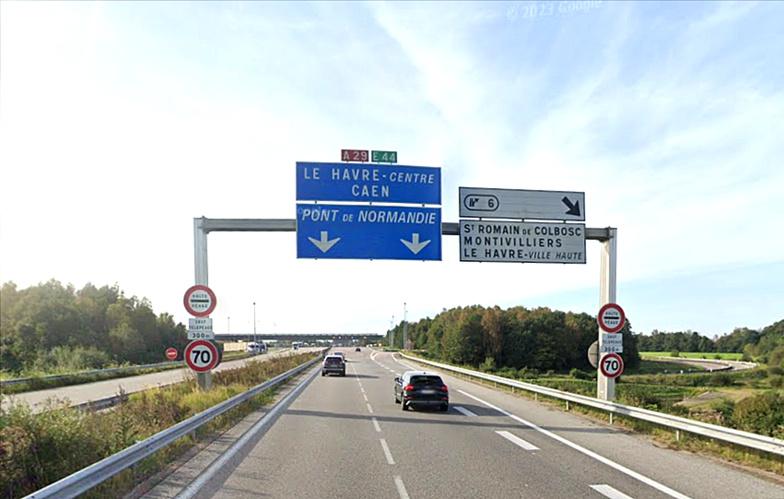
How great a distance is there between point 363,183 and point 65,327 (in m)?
10.4

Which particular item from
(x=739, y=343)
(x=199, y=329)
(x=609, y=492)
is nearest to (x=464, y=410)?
(x=199, y=329)

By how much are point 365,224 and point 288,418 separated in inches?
253

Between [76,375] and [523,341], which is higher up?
[76,375]

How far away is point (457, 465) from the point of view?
9.48m

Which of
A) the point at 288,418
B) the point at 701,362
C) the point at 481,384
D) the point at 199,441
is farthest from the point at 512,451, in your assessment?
the point at 701,362

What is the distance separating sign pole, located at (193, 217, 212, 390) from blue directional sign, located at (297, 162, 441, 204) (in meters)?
3.46

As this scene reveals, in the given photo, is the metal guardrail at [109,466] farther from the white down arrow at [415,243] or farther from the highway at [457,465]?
the white down arrow at [415,243]

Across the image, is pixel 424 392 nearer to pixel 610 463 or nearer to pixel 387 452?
pixel 387 452

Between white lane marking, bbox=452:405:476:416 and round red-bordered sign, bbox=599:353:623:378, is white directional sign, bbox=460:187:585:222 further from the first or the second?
white lane marking, bbox=452:405:476:416

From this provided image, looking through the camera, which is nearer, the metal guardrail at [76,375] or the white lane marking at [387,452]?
the white lane marking at [387,452]

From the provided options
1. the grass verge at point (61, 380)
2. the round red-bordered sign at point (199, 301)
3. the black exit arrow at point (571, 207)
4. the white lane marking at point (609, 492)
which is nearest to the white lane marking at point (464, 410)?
the black exit arrow at point (571, 207)

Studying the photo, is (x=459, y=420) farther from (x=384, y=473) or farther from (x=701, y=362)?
(x=701, y=362)

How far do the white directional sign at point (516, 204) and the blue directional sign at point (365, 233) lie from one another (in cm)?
144

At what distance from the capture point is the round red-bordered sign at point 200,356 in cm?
1606
